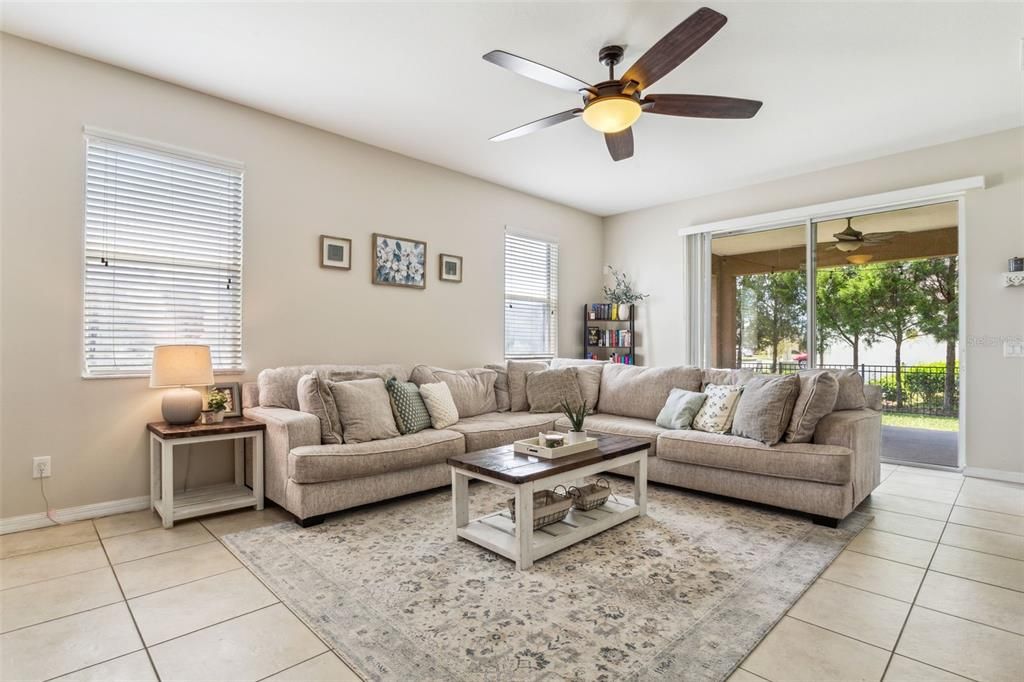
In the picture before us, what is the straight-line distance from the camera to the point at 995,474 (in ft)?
13.3

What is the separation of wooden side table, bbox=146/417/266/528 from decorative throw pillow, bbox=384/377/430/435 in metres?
0.86

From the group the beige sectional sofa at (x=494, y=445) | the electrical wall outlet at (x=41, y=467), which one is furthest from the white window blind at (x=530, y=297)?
the electrical wall outlet at (x=41, y=467)

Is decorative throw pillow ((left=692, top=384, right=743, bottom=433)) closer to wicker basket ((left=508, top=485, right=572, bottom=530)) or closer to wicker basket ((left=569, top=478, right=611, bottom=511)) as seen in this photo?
wicker basket ((left=569, top=478, right=611, bottom=511))

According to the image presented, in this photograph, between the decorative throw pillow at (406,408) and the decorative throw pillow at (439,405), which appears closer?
the decorative throw pillow at (406,408)

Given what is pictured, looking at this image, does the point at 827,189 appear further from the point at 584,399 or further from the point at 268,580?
the point at 268,580

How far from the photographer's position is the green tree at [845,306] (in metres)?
4.75

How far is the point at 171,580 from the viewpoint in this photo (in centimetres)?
229

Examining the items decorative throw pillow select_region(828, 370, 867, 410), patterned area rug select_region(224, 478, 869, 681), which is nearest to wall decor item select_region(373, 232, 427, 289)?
patterned area rug select_region(224, 478, 869, 681)

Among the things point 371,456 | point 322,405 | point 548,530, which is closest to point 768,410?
point 548,530

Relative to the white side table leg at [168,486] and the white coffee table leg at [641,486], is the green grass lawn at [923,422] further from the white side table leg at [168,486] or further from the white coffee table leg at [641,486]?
the white side table leg at [168,486]

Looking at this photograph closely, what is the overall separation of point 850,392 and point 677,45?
2.59 m

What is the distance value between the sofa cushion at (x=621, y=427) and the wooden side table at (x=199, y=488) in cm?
225

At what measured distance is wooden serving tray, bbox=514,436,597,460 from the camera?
2740 millimetres

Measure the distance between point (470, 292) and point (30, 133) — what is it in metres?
3.33
